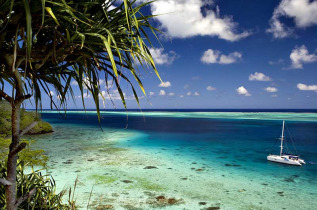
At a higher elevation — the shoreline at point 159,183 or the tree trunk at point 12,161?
the tree trunk at point 12,161

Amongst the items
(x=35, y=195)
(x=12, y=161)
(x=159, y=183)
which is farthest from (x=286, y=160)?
(x=12, y=161)

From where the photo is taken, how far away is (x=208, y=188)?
10.2 meters

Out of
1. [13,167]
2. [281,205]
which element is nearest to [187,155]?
[281,205]

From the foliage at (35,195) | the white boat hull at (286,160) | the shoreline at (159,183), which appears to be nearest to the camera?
the foliage at (35,195)

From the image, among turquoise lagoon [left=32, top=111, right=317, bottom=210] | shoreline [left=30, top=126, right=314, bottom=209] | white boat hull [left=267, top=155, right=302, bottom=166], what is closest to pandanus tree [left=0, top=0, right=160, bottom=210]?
turquoise lagoon [left=32, top=111, right=317, bottom=210]

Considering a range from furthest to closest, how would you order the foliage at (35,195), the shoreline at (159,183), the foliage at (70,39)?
the shoreline at (159,183) < the foliage at (35,195) < the foliage at (70,39)

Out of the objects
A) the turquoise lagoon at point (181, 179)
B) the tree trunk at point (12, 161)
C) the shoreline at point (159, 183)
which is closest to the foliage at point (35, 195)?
the turquoise lagoon at point (181, 179)

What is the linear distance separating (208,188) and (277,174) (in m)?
5.37

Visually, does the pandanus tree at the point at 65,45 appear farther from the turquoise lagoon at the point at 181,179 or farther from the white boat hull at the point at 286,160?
the white boat hull at the point at 286,160

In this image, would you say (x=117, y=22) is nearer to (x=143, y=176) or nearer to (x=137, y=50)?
(x=137, y=50)

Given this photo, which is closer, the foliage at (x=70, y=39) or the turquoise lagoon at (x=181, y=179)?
the foliage at (x=70, y=39)

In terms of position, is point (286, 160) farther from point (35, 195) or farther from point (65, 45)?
point (65, 45)

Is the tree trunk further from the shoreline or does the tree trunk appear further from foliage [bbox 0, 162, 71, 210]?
the shoreline

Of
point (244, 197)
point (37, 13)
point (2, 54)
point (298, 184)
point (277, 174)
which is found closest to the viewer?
point (37, 13)
